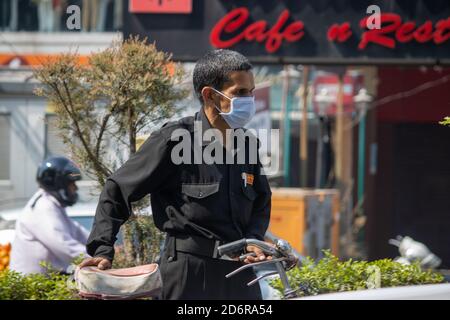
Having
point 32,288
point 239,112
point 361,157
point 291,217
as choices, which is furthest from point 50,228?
point 361,157

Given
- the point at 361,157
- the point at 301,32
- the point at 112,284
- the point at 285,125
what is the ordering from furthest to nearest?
1. the point at 361,157
2. the point at 285,125
3. the point at 301,32
4. the point at 112,284

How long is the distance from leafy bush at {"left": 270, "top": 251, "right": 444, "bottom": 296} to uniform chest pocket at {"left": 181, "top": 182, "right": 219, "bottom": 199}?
505 millimetres

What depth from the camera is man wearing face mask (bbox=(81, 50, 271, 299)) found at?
3580 mm

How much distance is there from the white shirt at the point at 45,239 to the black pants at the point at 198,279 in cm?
240

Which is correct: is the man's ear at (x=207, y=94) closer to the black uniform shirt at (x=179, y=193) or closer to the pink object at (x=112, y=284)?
the black uniform shirt at (x=179, y=193)

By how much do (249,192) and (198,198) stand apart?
239mm

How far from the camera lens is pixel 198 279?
3615 mm

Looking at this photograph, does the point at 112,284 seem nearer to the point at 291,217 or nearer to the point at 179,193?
the point at 179,193

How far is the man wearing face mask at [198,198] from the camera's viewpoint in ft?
11.7

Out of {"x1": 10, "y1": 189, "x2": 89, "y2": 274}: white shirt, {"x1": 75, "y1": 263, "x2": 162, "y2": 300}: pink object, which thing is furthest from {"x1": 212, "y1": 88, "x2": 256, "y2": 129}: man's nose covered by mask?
{"x1": 10, "y1": 189, "x2": 89, "y2": 274}: white shirt

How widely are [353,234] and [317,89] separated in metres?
4.71

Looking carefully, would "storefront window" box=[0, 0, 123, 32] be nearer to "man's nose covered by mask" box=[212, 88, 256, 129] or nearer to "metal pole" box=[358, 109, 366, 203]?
"metal pole" box=[358, 109, 366, 203]
